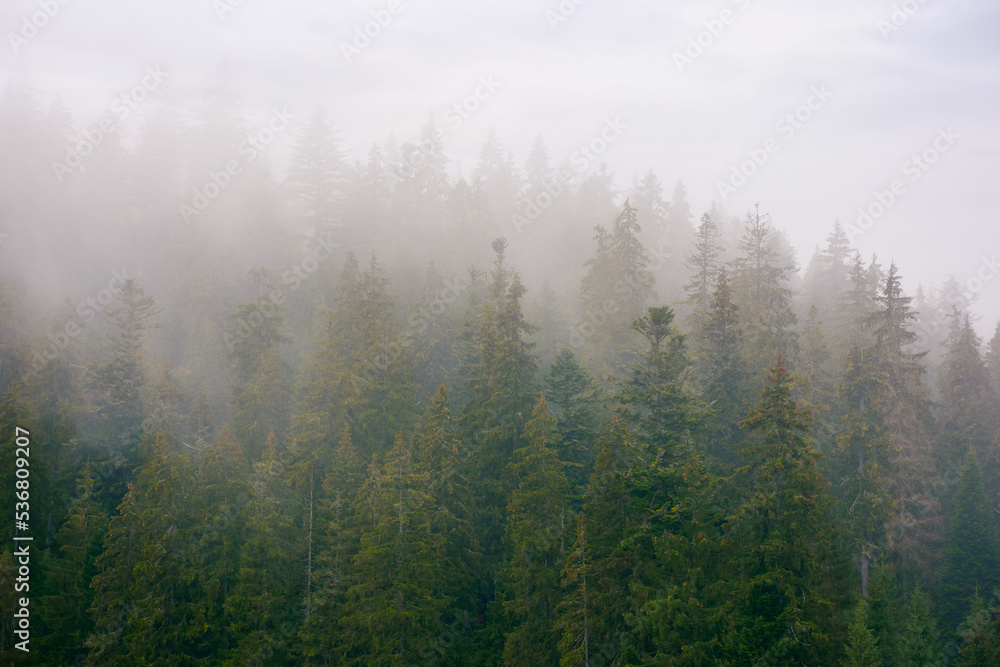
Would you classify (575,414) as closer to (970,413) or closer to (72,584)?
(72,584)

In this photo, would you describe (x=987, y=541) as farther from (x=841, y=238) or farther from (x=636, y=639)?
(x=841, y=238)

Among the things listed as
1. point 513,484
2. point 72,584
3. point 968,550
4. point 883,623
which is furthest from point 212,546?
point 968,550

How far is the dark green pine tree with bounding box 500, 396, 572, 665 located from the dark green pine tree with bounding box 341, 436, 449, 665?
144 inches

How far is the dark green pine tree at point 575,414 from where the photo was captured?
30.7 meters

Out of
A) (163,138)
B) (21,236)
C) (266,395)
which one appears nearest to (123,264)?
(21,236)

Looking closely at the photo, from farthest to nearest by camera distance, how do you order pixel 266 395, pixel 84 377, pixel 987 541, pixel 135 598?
pixel 84 377, pixel 266 395, pixel 987 541, pixel 135 598

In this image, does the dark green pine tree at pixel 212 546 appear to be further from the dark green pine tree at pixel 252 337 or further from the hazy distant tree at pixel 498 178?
the hazy distant tree at pixel 498 178

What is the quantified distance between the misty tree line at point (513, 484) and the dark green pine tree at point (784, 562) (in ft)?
0.31

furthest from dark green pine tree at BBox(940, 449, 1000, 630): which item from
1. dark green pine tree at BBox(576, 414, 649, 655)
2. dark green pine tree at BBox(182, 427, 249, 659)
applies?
dark green pine tree at BBox(182, 427, 249, 659)

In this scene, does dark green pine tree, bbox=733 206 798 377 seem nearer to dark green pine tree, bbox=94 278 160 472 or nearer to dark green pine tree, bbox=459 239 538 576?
dark green pine tree, bbox=459 239 538 576

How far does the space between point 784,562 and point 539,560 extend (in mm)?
9782

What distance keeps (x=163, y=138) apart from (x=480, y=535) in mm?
69416

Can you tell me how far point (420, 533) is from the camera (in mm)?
27203

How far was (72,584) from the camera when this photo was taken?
3002 cm
